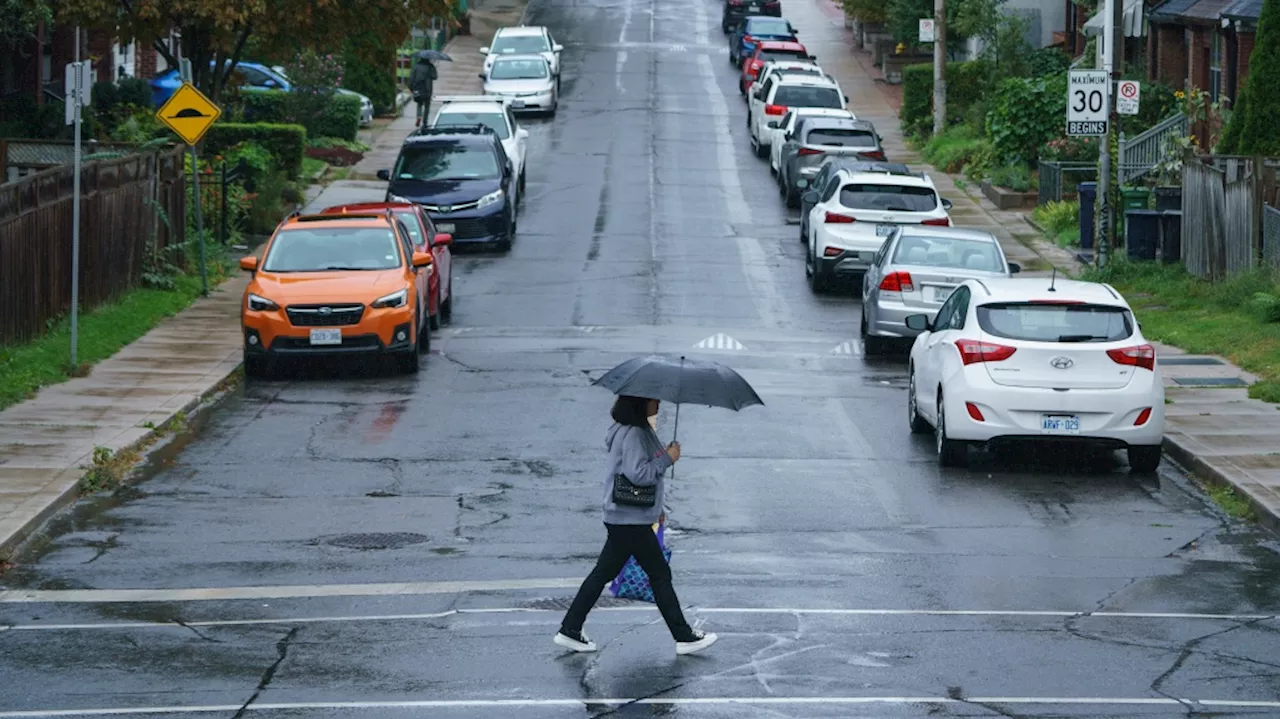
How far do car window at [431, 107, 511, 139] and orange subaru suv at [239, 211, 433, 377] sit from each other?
1528 centimetres

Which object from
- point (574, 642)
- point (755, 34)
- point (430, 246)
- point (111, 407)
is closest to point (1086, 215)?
point (430, 246)

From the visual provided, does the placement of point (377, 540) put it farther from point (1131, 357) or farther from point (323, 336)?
point (323, 336)

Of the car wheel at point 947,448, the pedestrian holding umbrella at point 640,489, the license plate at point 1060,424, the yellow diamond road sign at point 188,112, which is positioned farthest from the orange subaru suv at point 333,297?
the pedestrian holding umbrella at point 640,489

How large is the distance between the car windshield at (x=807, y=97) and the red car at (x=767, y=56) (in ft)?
23.5

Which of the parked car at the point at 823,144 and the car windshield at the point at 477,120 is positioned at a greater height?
the car windshield at the point at 477,120

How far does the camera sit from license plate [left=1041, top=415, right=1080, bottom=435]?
634 inches

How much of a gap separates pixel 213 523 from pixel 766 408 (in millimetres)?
6924

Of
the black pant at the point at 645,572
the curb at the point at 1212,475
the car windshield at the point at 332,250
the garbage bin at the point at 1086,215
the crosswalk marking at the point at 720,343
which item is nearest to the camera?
the black pant at the point at 645,572

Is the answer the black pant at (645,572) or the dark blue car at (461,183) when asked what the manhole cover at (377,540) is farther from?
the dark blue car at (461,183)

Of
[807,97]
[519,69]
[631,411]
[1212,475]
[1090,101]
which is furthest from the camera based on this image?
[519,69]

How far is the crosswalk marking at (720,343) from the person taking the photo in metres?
23.5

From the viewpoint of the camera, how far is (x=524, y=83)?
165ft

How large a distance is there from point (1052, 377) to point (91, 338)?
11.8m

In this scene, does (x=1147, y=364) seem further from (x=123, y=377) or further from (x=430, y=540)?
(x=123, y=377)
